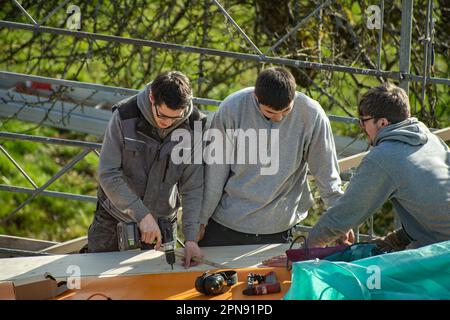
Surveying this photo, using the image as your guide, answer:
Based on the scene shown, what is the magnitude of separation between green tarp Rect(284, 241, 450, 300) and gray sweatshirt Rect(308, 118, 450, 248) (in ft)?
0.87

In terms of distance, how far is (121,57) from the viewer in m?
6.86

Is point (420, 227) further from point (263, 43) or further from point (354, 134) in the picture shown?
point (263, 43)

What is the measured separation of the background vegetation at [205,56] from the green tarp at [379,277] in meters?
2.93

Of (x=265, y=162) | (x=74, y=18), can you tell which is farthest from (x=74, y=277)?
(x=74, y=18)

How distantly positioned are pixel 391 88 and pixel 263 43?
131 inches

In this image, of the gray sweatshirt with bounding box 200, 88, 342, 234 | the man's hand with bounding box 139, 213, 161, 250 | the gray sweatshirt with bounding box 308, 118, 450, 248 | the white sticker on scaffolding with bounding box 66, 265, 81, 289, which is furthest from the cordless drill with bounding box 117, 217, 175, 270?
the gray sweatshirt with bounding box 308, 118, 450, 248

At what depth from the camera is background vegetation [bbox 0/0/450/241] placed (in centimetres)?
625

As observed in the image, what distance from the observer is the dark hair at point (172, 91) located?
11.5 ft

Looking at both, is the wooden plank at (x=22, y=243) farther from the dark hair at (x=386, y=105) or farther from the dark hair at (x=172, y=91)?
the dark hair at (x=386, y=105)

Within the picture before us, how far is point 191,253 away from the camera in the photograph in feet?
11.9

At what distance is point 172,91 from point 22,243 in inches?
101

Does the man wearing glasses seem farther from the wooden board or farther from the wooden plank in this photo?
the wooden plank

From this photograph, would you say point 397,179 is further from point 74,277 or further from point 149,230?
point 74,277
